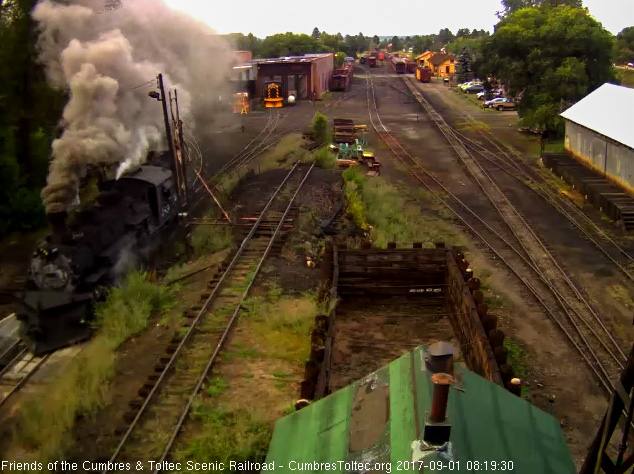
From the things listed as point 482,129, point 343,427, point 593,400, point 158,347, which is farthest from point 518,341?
point 482,129

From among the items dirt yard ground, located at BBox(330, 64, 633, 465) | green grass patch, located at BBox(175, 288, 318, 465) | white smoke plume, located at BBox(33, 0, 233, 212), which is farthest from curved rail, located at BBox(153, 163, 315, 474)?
dirt yard ground, located at BBox(330, 64, 633, 465)

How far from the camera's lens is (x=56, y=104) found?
70.6 ft

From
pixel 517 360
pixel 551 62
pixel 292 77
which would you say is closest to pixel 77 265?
pixel 517 360

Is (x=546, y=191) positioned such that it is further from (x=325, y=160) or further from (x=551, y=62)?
(x=551, y=62)

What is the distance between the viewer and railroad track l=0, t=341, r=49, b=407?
10.8m

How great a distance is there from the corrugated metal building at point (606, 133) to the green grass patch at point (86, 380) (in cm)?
1673

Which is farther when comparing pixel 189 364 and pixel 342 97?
pixel 342 97

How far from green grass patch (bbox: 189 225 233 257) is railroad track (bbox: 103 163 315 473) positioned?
0.84 metres

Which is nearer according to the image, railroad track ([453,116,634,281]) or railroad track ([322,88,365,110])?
railroad track ([453,116,634,281])

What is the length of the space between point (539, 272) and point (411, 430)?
1228 centimetres

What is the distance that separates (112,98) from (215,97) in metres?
22.6

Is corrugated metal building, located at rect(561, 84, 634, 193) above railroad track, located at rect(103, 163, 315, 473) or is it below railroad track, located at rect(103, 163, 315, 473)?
above

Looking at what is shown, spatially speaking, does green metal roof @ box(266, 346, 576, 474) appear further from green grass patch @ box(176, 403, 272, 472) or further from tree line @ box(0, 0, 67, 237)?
tree line @ box(0, 0, 67, 237)

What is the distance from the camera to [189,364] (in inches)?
403
